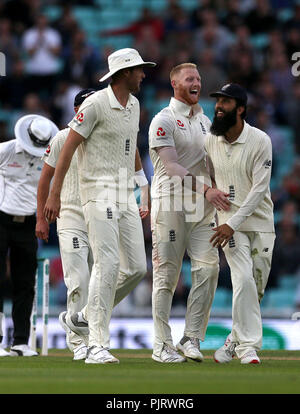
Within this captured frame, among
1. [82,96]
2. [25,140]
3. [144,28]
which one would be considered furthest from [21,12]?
[82,96]

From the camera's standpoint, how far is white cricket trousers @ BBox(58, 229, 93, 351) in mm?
9680

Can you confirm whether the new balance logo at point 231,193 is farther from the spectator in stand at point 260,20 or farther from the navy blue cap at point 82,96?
the spectator in stand at point 260,20

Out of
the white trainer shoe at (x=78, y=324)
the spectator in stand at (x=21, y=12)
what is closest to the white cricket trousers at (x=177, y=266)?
the white trainer shoe at (x=78, y=324)

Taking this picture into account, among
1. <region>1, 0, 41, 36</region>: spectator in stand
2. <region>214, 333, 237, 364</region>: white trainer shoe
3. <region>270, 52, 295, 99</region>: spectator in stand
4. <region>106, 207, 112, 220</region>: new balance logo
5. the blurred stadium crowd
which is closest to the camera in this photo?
<region>106, 207, 112, 220</region>: new balance logo

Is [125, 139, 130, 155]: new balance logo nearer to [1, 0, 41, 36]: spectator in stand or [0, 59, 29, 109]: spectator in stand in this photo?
[0, 59, 29, 109]: spectator in stand

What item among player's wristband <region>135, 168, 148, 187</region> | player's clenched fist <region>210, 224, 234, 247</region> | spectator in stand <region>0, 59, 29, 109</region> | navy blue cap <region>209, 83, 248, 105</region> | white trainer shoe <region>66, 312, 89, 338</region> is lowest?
white trainer shoe <region>66, 312, 89, 338</region>

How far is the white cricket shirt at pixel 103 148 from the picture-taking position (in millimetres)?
8555

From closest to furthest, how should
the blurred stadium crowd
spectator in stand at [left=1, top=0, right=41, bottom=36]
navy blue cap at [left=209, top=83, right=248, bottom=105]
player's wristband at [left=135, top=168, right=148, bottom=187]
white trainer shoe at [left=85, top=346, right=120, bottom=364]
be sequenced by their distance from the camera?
white trainer shoe at [left=85, top=346, right=120, bottom=364]
navy blue cap at [left=209, top=83, right=248, bottom=105]
player's wristband at [left=135, top=168, right=148, bottom=187]
the blurred stadium crowd
spectator in stand at [left=1, top=0, right=41, bottom=36]

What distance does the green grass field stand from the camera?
649 cm

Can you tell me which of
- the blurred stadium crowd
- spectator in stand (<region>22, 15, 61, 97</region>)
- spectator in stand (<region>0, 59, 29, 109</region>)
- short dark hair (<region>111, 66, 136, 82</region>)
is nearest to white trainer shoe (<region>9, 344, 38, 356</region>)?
short dark hair (<region>111, 66, 136, 82</region>)

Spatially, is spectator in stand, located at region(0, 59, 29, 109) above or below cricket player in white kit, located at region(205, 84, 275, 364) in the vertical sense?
above

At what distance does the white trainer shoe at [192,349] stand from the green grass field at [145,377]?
0.07 metres

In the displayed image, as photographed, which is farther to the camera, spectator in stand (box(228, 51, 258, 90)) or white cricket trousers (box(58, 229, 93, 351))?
spectator in stand (box(228, 51, 258, 90))
